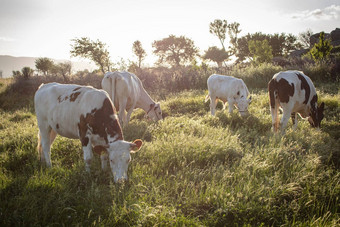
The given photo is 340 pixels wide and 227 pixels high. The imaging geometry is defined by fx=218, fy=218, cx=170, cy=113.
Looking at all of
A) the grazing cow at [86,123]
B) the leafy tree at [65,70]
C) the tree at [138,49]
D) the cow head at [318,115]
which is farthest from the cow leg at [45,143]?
the tree at [138,49]

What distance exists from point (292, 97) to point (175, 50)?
55.8 m

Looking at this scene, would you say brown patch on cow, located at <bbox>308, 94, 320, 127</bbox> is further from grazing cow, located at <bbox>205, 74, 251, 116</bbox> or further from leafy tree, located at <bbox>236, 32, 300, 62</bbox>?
leafy tree, located at <bbox>236, 32, 300, 62</bbox>

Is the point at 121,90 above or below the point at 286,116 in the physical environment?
above

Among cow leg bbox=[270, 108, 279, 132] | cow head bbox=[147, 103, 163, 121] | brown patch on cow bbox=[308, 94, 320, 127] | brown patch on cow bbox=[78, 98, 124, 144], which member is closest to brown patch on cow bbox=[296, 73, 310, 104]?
brown patch on cow bbox=[308, 94, 320, 127]

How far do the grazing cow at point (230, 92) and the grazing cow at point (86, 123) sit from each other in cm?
559

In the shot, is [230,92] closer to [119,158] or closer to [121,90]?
[121,90]

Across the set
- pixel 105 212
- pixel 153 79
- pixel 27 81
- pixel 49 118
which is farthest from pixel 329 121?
pixel 27 81

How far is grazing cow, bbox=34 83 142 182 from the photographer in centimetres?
347

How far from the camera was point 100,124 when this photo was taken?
3.77 m

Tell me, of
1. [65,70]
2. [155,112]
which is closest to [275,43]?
[65,70]

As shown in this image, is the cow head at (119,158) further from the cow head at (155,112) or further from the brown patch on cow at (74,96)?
the cow head at (155,112)

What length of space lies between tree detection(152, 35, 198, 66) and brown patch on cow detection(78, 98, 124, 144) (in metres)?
56.5

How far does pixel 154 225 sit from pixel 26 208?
158cm

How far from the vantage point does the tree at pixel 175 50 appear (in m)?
58.3
